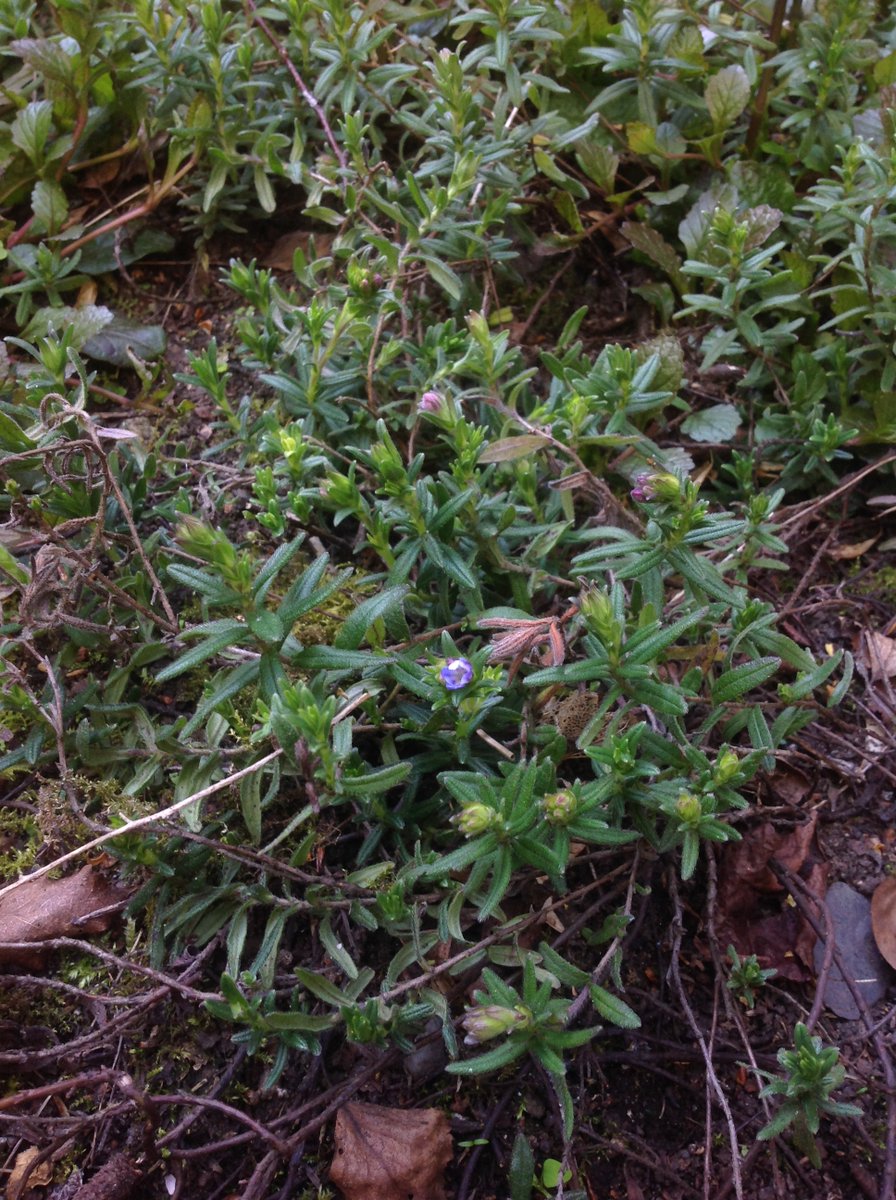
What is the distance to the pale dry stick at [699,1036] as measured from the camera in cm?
190

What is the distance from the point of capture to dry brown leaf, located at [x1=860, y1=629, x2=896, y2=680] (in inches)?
105

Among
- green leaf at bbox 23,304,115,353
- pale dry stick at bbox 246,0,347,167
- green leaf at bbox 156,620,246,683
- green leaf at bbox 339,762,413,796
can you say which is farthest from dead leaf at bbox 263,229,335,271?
green leaf at bbox 339,762,413,796

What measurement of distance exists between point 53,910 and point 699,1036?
1483 mm

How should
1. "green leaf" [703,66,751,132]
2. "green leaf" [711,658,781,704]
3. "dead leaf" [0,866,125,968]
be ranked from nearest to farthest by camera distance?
1. "green leaf" [711,658,781,704]
2. "dead leaf" [0,866,125,968]
3. "green leaf" [703,66,751,132]

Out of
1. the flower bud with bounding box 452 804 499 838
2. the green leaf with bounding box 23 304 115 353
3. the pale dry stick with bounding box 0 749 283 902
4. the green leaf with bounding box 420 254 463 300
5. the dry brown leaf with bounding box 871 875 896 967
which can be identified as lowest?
the dry brown leaf with bounding box 871 875 896 967

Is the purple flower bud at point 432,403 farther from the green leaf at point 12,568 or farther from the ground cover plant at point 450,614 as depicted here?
the green leaf at point 12,568

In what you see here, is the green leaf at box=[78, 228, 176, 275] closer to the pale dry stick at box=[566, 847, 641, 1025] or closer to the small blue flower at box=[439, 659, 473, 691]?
the small blue flower at box=[439, 659, 473, 691]

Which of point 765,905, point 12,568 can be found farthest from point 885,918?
point 12,568

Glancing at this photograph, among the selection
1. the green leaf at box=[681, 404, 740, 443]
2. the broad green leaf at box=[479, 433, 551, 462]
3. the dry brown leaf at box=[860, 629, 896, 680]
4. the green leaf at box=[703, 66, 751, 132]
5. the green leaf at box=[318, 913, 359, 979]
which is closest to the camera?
the green leaf at box=[318, 913, 359, 979]

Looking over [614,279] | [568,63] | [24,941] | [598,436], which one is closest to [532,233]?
[614,279]

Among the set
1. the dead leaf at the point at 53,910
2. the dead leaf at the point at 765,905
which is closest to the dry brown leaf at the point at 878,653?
the dead leaf at the point at 765,905

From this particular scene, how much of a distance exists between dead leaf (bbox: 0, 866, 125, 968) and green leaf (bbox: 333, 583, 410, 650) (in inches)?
32.5

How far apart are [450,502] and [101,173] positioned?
7.19 ft

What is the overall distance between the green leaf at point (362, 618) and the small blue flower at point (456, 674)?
0.65ft
